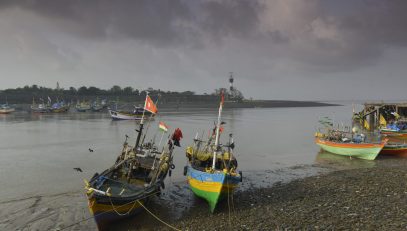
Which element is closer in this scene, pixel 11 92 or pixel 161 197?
pixel 161 197

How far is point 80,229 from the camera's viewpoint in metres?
14.5

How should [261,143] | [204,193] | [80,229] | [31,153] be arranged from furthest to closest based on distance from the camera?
[261,143] → [31,153] → [204,193] → [80,229]

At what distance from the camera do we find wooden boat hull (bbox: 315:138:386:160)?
2903 cm

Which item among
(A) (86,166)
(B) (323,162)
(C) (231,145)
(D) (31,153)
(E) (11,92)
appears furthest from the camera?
(E) (11,92)

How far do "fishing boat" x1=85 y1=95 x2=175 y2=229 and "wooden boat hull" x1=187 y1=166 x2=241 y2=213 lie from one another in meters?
1.92

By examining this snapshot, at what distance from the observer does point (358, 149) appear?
29859 millimetres

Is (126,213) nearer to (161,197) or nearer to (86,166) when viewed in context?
(161,197)

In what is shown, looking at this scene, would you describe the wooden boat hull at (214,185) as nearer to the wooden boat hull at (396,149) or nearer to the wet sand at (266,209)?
the wet sand at (266,209)

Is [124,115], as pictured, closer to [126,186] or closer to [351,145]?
[351,145]

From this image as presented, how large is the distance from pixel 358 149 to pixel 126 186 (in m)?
21.7

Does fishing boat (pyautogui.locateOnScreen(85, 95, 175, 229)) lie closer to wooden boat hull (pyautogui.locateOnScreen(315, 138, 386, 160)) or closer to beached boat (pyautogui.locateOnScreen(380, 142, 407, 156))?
wooden boat hull (pyautogui.locateOnScreen(315, 138, 386, 160))

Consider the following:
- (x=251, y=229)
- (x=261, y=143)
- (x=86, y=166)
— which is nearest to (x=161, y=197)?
(x=251, y=229)

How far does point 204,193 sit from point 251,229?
13.0 ft

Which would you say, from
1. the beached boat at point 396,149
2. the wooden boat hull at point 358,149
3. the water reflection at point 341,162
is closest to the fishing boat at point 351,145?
the wooden boat hull at point 358,149
